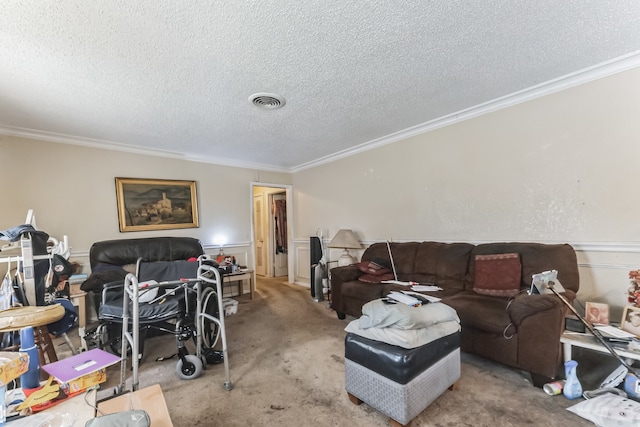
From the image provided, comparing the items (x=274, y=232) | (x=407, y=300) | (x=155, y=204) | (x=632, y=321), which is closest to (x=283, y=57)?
(x=407, y=300)

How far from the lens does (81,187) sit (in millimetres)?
3703

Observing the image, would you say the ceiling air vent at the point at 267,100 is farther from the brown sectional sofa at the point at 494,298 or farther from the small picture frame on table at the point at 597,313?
the small picture frame on table at the point at 597,313

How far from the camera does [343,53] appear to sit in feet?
6.53

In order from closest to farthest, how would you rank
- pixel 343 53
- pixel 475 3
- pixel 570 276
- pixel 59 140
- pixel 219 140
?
pixel 475 3 → pixel 343 53 → pixel 570 276 → pixel 59 140 → pixel 219 140

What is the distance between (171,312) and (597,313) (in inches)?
138

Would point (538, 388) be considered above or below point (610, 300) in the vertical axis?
below

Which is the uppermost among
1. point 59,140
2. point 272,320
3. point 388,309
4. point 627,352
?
point 59,140

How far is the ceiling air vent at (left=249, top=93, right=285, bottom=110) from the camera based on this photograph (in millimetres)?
2582

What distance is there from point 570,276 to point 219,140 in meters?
4.29

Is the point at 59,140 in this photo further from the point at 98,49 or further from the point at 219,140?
the point at 98,49

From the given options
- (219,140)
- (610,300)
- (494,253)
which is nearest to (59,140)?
(219,140)

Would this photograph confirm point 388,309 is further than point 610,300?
No

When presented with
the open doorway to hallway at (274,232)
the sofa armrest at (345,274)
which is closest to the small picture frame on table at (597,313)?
the sofa armrest at (345,274)

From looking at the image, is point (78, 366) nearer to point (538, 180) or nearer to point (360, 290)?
point (360, 290)
